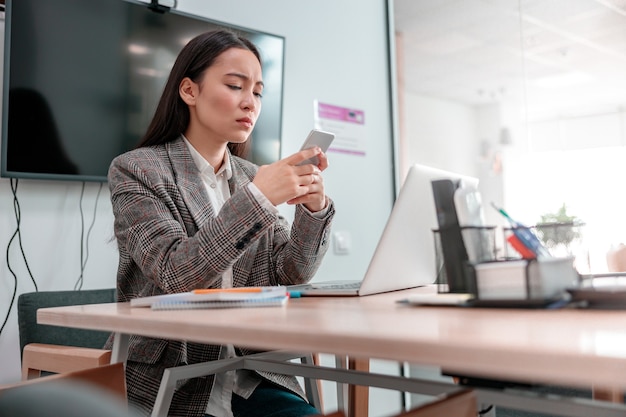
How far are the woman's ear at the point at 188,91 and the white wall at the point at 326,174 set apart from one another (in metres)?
0.84

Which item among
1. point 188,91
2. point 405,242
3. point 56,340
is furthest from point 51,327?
point 405,242

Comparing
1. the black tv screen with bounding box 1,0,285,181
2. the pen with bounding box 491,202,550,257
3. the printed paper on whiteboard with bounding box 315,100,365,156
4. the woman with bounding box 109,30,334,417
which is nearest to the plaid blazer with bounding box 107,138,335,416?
the woman with bounding box 109,30,334,417

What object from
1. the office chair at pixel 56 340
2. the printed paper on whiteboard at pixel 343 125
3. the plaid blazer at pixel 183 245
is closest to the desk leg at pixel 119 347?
the plaid blazer at pixel 183 245

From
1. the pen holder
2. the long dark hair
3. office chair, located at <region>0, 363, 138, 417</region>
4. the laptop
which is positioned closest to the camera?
office chair, located at <region>0, 363, 138, 417</region>

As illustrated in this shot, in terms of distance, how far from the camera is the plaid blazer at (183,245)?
3.60 ft

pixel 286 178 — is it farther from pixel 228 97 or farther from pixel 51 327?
pixel 51 327

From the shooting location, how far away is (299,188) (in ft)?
3.77

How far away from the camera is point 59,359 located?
1.45 m

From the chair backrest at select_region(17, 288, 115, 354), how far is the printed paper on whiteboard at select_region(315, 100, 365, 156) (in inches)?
58.1

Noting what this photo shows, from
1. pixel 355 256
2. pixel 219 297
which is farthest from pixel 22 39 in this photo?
pixel 355 256

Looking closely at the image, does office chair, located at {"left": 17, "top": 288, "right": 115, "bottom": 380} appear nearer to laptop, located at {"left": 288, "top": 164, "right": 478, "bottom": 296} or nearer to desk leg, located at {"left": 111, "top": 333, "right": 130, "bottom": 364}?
desk leg, located at {"left": 111, "top": 333, "right": 130, "bottom": 364}

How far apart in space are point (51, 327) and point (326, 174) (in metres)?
1.59

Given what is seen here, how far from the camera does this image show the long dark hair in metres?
1.57

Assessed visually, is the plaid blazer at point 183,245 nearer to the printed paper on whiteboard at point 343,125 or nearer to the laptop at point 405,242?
the laptop at point 405,242
